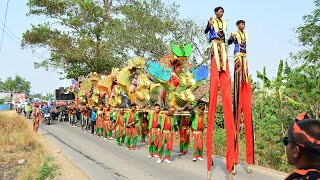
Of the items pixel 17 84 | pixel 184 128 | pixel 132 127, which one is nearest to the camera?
pixel 184 128

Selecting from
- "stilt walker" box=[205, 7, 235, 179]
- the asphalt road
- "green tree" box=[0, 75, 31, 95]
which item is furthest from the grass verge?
"green tree" box=[0, 75, 31, 95]

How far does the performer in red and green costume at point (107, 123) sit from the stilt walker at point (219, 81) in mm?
9267

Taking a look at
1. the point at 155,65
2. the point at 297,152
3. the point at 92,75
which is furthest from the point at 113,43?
the point at 297,152

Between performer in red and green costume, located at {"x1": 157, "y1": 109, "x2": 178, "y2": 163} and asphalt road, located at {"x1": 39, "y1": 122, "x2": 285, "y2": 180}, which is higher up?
performer in red and green costume, located at {"x1": 157, "y1": 109, "x2": 178, "y2": 163}

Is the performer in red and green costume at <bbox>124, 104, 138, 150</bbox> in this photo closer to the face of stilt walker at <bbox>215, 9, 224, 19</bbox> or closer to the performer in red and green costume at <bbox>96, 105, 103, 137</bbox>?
the performer in red and green costume at <bbox>96, 105, 103, 137</bbox>

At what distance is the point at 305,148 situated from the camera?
89.4 inches

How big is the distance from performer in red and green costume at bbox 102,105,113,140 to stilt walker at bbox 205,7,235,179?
9267mm

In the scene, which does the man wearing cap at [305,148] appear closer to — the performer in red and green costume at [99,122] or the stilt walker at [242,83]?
the stilt walker at [242,83]

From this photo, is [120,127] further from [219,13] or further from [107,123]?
[219,13]

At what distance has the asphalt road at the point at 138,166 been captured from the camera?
346 inches

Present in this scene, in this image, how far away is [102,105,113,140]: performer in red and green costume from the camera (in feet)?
54.8

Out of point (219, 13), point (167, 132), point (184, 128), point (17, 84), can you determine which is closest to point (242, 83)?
point (219, 13)

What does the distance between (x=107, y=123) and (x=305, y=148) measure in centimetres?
1517

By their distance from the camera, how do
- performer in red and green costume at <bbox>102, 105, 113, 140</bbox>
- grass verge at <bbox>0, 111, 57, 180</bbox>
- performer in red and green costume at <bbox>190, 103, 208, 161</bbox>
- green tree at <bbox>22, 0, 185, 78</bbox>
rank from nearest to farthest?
1. grass verge at <bbox>0, 111, 57, 180</bbox>
2. performer in red and green costume at <bbox>190, 103, 208, 161</bbox>
3. performer in red and green costume at <bbox>102, 105, 113, 140</bbox>
4. green tree at <bbox>22, 0, 185, 78</bbox>
